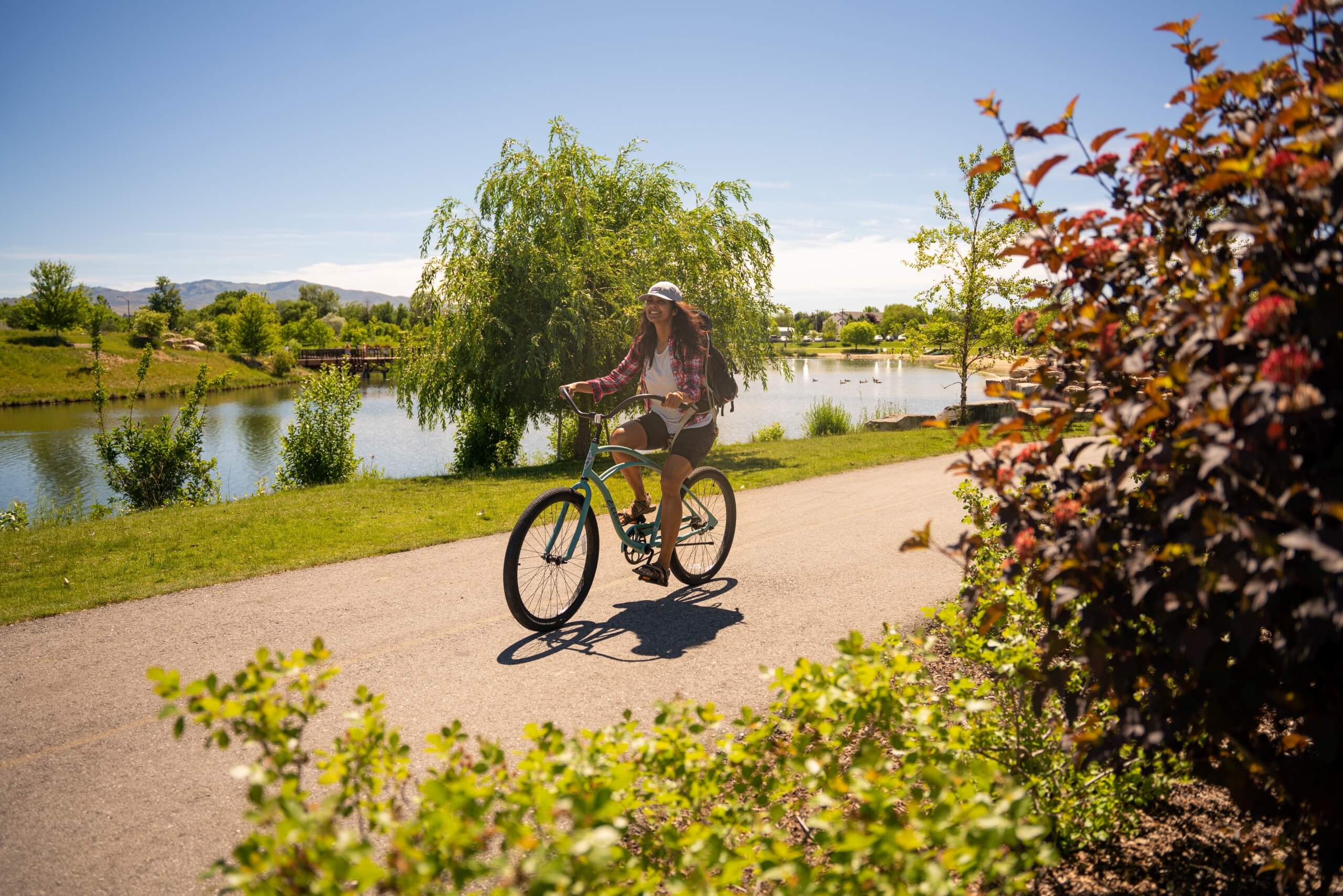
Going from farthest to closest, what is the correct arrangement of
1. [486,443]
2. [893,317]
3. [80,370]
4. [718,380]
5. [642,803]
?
1. [893,317]
2. [80,370]
3. [486,443]
4. [718,380]
5. [642,803]

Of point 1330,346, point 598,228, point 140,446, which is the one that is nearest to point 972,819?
point 1330,346

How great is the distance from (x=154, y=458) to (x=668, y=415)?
10.1m

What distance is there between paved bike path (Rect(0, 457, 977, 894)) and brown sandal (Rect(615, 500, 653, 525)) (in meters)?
0.60

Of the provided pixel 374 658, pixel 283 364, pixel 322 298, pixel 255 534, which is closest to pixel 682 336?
pixel 374 658

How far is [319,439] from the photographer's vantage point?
48.3ft

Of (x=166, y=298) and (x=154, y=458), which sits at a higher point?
(x=166, y=298)

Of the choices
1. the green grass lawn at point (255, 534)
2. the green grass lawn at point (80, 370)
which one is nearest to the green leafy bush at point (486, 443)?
the green grass lawn at point (255, 534)

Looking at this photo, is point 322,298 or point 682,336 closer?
point 682,336

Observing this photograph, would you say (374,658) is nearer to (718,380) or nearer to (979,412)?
(718,380)

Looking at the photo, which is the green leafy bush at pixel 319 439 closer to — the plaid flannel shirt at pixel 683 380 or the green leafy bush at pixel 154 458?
the green leafy bush at pixel 154 458

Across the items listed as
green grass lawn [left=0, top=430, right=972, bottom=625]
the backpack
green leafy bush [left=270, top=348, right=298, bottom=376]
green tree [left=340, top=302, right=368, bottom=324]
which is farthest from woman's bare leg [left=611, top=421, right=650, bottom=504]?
green tree [left=340, top=302, right=368, bottom=324]

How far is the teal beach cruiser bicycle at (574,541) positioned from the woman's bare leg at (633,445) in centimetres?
5

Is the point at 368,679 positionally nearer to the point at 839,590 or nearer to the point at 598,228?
the point at 839,590

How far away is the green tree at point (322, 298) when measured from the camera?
17562 cm
